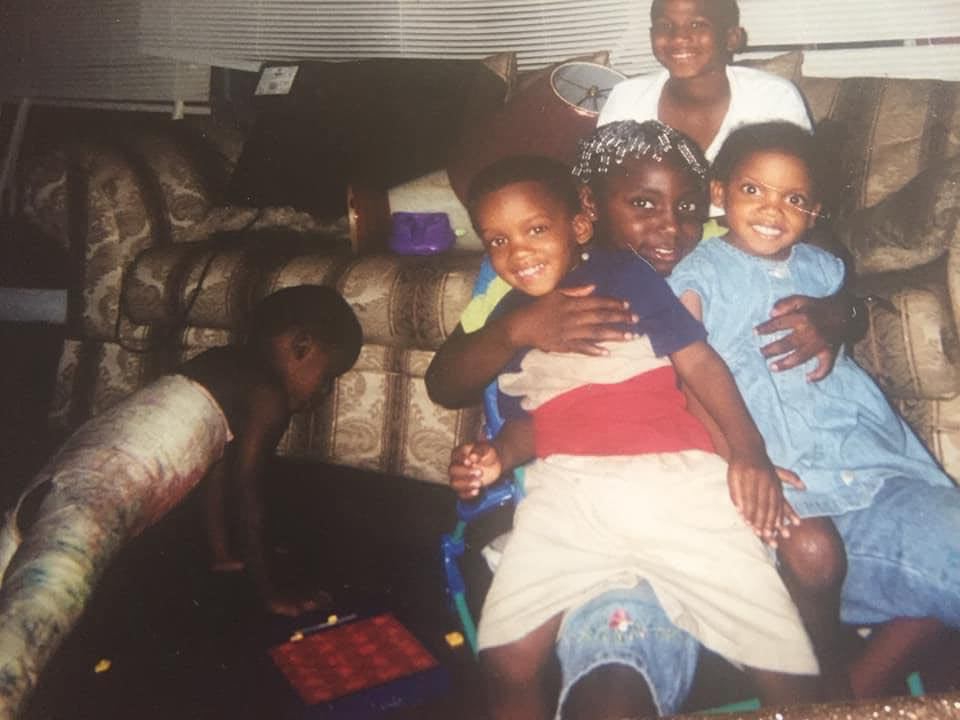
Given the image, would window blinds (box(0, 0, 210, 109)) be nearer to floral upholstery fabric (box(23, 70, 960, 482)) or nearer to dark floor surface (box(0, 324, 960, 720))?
floral upholstery fabric (box(23, 70, 960, 482))

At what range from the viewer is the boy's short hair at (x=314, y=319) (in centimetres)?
115

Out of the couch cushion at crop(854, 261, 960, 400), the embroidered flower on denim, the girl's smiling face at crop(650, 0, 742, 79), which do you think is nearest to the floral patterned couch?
the couch cushion at crop(854, 261, 960, 400)

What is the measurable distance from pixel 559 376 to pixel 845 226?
18.3 inches

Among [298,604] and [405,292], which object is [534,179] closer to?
[405,292]

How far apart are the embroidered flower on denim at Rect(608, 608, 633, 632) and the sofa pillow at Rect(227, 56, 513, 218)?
83 centimetres

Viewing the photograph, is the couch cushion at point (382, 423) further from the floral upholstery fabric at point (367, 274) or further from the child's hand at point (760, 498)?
the child's hand at point (760, 498)

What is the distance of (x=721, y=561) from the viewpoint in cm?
73

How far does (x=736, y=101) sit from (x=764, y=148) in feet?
0.52

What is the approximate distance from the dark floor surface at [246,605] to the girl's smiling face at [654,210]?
41cm

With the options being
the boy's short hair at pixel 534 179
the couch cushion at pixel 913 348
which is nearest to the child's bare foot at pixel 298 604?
the boy's short hair at pixel 534 179

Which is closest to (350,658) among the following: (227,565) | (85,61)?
(227,565)

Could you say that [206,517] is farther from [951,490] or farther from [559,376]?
[951,490]

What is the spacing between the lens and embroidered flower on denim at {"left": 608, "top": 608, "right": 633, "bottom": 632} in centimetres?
70

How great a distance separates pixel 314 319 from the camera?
1.16 meters
